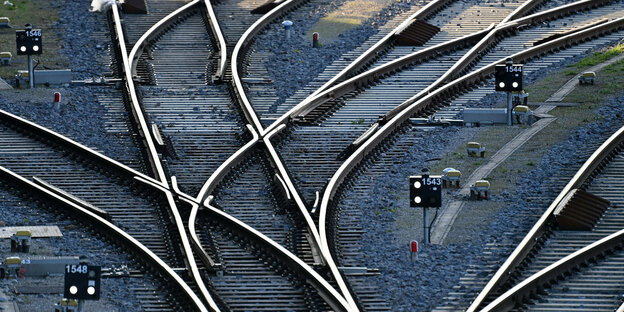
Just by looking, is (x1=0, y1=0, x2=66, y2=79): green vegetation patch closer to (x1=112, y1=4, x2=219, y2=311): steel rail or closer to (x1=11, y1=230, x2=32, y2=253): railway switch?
(x1=112, y1=4, x2=219, y2=311): steel rail

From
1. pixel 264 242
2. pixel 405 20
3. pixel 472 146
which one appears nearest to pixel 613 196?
pixel 472 146

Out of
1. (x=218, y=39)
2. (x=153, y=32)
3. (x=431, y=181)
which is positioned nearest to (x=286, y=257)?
(x=431, y=181)

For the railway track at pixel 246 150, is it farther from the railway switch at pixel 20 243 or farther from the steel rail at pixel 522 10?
the railway switch at pixel 20 243

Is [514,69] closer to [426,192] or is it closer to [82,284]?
[426,192]

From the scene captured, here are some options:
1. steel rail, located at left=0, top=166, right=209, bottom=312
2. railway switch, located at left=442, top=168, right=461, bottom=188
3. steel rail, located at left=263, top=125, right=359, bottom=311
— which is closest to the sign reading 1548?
railway switch, located at left=442, top=168, right=461, bottom=188

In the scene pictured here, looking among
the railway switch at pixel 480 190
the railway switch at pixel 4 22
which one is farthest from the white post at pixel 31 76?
the railway switch at pixel 480 190

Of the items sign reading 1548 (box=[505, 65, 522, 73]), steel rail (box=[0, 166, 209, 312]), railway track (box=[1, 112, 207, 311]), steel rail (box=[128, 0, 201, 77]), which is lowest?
railway track (box=[1, 112, 207, 311])

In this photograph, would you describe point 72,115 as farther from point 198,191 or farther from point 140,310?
point 140,310

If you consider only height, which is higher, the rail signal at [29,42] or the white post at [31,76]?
the rail signal at [29,42]
